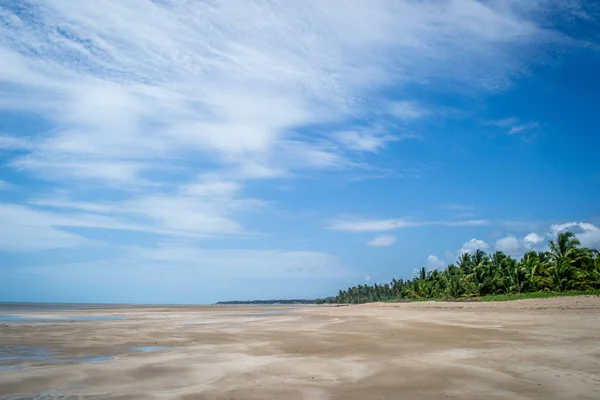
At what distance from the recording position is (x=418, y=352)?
1563cm

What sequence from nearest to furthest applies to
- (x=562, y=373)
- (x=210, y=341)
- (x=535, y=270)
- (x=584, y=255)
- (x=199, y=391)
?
1. (x=199, y=391)
2. (x=562, y=373)
3. (x=210, y=341)
4. (x=584, y=255)
5. (x=535, y=270)

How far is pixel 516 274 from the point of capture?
187ft

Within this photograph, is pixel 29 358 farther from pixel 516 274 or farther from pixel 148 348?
pixel 516 274

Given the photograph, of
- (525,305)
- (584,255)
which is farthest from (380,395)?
(584,255)

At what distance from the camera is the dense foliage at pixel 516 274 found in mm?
50312

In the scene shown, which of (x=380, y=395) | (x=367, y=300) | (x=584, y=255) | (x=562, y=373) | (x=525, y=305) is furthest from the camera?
(x=367, y=300)

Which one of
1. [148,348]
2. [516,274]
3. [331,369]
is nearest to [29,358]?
[148,348]

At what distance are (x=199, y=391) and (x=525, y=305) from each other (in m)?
40.7

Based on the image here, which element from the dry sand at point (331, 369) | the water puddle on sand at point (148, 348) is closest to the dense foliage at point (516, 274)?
the dry sand at point (331, 369)

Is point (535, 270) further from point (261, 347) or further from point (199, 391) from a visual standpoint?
point (199, 391)

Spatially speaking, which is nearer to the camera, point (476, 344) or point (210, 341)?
point (476, 344)

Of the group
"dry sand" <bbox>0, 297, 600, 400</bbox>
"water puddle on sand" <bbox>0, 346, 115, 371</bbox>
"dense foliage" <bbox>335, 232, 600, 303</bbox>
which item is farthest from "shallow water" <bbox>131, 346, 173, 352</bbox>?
"dense foliage" <bbox>335, 232, 600, 303</bbox>

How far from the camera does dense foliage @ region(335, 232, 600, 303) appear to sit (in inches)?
1981

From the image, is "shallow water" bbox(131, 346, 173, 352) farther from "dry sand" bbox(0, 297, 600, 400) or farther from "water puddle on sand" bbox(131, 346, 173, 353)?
"dry sand" bbox(0, 297, 600, 400)
